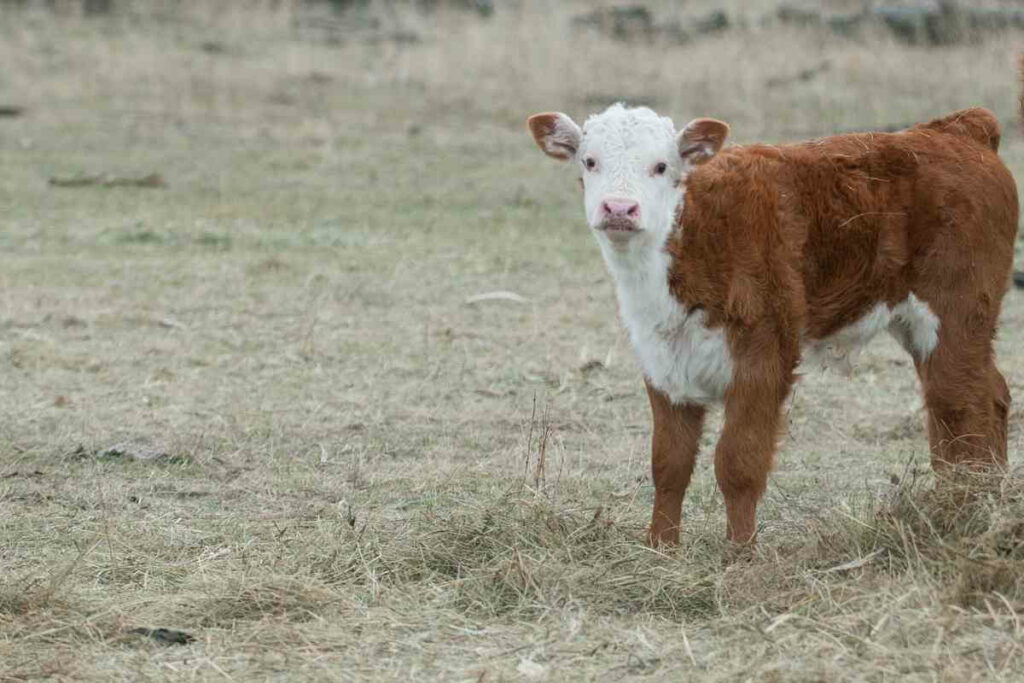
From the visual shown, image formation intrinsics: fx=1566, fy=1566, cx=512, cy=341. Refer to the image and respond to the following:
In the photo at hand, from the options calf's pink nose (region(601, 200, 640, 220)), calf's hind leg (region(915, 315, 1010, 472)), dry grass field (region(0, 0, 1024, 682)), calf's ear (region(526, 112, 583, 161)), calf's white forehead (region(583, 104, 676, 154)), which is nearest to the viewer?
dry grass field (region(0, 0, 1024, 682))

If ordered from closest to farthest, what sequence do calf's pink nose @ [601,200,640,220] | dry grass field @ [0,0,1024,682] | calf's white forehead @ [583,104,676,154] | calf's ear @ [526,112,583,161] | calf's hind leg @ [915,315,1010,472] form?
1. dry grass field @ [0,0,1024,682]
2. calf's pink nose @ [601,200,640,220]
3. calf's white forehead @ [583,104,676,154]
4. calf's ear @ [526,112,583,161]
5. calf's hind leg @ [915,315,1010,472]

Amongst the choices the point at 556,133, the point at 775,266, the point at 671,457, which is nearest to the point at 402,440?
the point at 671,457

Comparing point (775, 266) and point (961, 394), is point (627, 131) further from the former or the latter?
point (961, 394)

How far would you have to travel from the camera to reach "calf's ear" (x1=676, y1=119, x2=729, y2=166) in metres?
5.46

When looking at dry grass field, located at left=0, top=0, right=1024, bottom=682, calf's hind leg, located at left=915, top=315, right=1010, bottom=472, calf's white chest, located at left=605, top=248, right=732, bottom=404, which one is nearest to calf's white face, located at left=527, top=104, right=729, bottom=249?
calf's white chest, located at left=605, top=248, right=732, bottom=404

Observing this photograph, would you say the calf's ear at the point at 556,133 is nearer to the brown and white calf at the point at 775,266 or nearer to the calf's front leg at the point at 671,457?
the brown and white calf at the point at 775,266

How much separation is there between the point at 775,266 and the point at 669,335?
1.48ft

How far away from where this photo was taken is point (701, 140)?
5.52m

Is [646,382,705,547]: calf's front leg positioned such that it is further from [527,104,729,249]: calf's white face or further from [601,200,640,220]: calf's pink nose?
[601,200,640,220]: calf's pink nose

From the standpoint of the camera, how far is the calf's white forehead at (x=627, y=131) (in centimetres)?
544

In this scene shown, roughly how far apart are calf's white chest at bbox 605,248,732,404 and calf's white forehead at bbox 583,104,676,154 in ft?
1.23

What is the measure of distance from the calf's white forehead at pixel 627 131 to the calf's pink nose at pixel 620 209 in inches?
10.9

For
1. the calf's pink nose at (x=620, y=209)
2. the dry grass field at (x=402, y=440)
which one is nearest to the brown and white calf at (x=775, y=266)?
the calf's pink nose at (x=620, y=209)

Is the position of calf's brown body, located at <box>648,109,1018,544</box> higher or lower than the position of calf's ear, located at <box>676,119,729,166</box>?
lower
